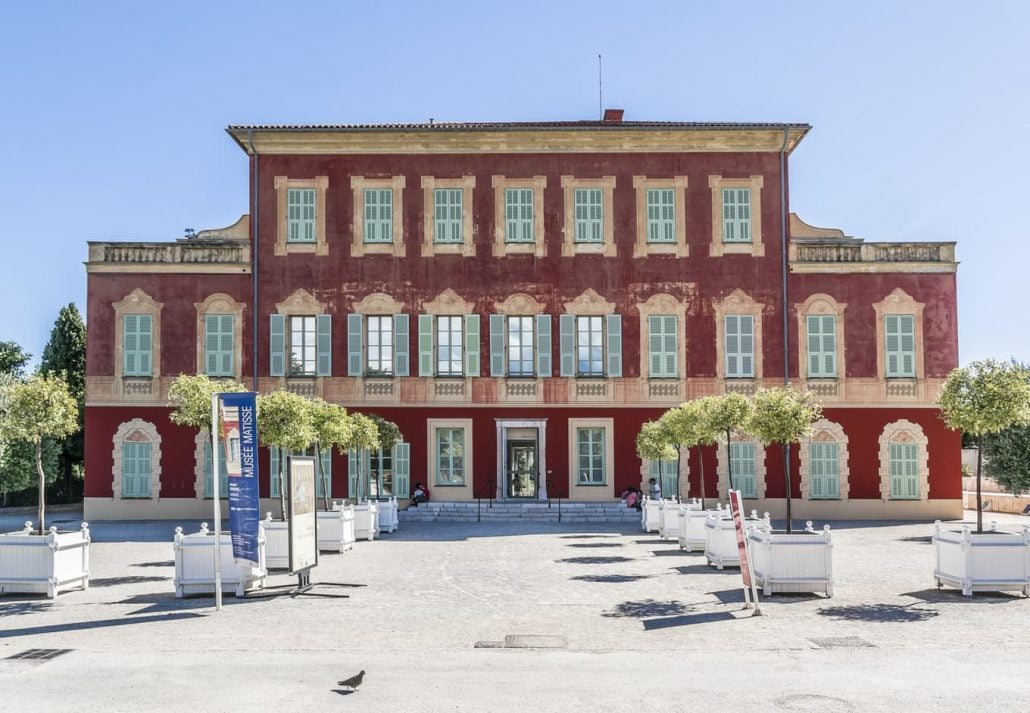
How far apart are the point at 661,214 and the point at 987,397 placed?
16.7 metres

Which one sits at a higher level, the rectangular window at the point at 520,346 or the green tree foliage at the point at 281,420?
the rectangular window at the point at 520,346

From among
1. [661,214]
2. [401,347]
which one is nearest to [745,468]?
[661,214]

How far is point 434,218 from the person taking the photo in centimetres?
3164

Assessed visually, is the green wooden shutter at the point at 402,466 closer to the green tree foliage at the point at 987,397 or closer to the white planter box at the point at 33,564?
the white planter box at the point at 33,564

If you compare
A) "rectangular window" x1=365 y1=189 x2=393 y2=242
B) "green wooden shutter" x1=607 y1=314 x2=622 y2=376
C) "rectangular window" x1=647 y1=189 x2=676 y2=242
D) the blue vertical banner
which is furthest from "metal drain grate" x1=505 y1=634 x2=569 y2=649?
"rectangular window" x1=365 y1=189 x2=393 y2=242

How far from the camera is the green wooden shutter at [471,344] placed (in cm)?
3116

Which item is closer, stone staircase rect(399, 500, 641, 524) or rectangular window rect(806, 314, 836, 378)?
stone staircase rect(399, 500, 641, 524)

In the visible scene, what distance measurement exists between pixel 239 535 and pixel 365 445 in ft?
39.8

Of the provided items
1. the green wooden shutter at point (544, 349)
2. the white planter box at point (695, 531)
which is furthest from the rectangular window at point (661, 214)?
the white planter box at point (695, 531)

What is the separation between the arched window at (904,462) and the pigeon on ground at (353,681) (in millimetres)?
24318

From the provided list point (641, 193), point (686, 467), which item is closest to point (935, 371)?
point (686, 467)

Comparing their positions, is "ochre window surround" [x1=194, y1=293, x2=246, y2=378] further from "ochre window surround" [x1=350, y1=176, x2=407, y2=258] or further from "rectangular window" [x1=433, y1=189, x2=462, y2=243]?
"rectangular window" [x1=433, y1=189, x2=462, y2=243]

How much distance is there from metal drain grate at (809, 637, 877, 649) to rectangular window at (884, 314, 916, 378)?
21.0 metres

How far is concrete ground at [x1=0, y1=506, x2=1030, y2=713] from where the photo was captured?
881 cm
